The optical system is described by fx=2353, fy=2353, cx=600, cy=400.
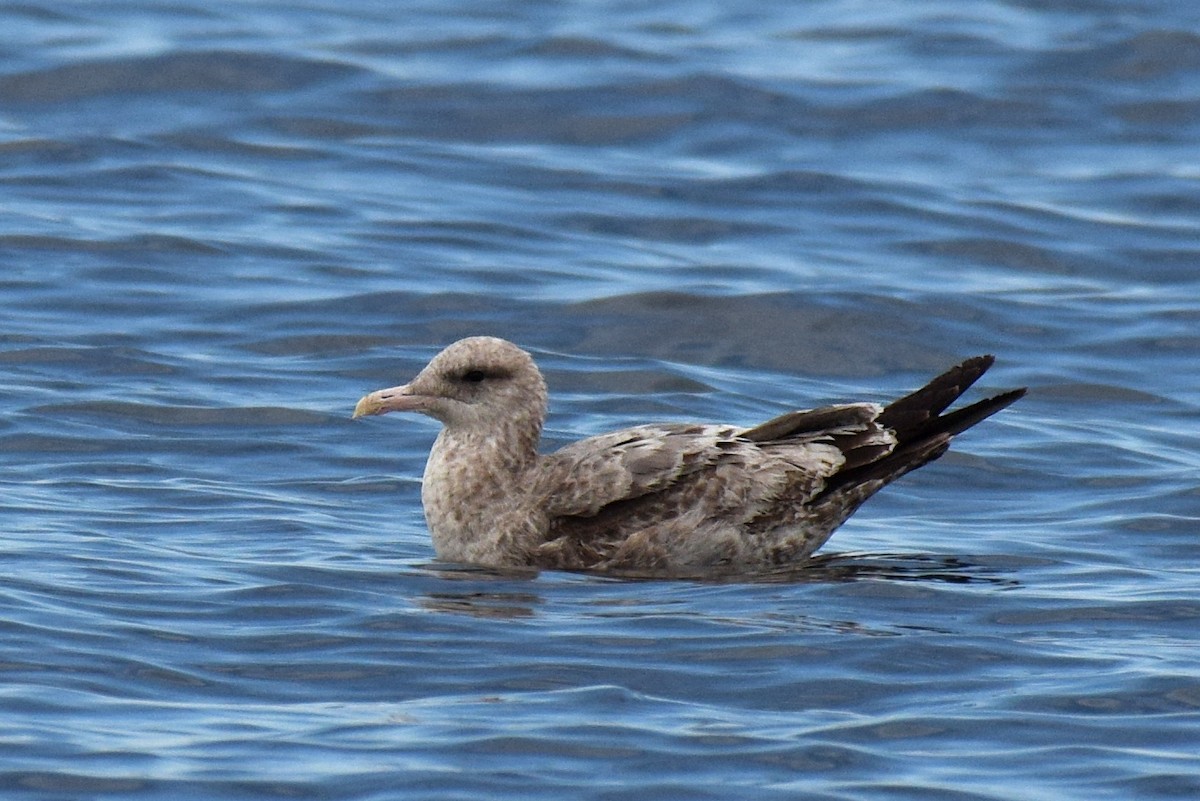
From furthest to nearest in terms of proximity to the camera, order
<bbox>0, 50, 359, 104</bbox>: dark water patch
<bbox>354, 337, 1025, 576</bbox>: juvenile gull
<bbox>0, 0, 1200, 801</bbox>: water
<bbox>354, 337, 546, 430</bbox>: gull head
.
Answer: <bbox>0, 50, 359, 104</bbox>: dark water patch → <bbox>354, 337, 546, 430</bbox>: gull head → <bbox>354, 337, 1025, 576</bbox>: juvenile gull → <bbox>0, 0, 1200, 801</bbox>: water

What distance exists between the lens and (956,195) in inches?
715

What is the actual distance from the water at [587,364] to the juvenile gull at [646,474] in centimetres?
28

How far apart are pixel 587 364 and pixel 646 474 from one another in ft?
13.4

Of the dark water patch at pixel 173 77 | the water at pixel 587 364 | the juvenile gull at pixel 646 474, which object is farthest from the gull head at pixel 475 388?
the dark water patch at pixel 173 77

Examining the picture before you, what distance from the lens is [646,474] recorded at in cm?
992

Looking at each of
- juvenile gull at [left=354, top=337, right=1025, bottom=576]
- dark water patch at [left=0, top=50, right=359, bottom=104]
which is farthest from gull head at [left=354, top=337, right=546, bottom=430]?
dark water patch at [left=0, top=50, right=359, bottom=104]

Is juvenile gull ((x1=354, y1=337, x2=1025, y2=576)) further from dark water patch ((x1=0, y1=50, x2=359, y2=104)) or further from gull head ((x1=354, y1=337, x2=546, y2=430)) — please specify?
dark water patch ((x1=0, y1=50, x2=359, y2=104))

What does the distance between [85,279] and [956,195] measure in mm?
6830

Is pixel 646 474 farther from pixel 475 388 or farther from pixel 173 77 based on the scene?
pixel 173 77

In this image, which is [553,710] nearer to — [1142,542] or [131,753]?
[131,753]

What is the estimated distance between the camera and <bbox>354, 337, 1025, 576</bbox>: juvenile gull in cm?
989

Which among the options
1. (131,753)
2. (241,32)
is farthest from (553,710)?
(241,32)

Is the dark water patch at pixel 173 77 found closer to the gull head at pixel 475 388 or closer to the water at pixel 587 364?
the water at pixel 587 364

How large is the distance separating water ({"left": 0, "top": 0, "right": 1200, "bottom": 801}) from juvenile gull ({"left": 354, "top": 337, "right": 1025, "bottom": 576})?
278 millimetres
